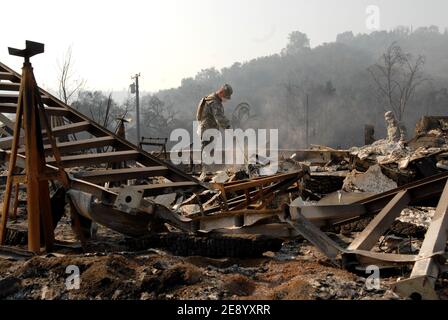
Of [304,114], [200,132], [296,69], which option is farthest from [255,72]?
[200,132]

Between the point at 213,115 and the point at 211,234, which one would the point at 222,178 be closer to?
the point at 213,115

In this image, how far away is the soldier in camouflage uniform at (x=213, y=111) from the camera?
32.6ft

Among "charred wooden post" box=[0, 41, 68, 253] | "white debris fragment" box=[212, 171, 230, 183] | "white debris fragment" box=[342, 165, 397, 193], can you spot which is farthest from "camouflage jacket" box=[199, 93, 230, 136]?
"charred wooden post" box=[0, 41, 68, 253]

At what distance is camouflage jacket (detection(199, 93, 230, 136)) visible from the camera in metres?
9.91

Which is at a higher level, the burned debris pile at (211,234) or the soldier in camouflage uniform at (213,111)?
the soldier in camouflage uniform at (213,111)

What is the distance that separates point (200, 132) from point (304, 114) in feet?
226

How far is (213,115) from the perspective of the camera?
32.8 feet

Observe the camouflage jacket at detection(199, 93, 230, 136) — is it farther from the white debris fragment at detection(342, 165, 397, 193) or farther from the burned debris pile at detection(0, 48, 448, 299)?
the white debris fragment at detection(342, 165, 397, 193)

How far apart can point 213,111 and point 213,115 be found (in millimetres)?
86

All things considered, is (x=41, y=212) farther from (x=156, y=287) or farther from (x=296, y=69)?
(x=296, y=69)

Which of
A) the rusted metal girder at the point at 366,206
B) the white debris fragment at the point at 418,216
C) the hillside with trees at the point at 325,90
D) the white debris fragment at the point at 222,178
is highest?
the hillside with trees at the point at 325,90

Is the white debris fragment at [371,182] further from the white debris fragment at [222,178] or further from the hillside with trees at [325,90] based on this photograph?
the hillside with trees at [325,90]

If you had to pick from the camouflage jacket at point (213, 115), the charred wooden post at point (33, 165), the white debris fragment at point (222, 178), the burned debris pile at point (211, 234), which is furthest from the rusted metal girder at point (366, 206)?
the camouflage jacket at point (213, 115)

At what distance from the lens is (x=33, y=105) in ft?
15.7
